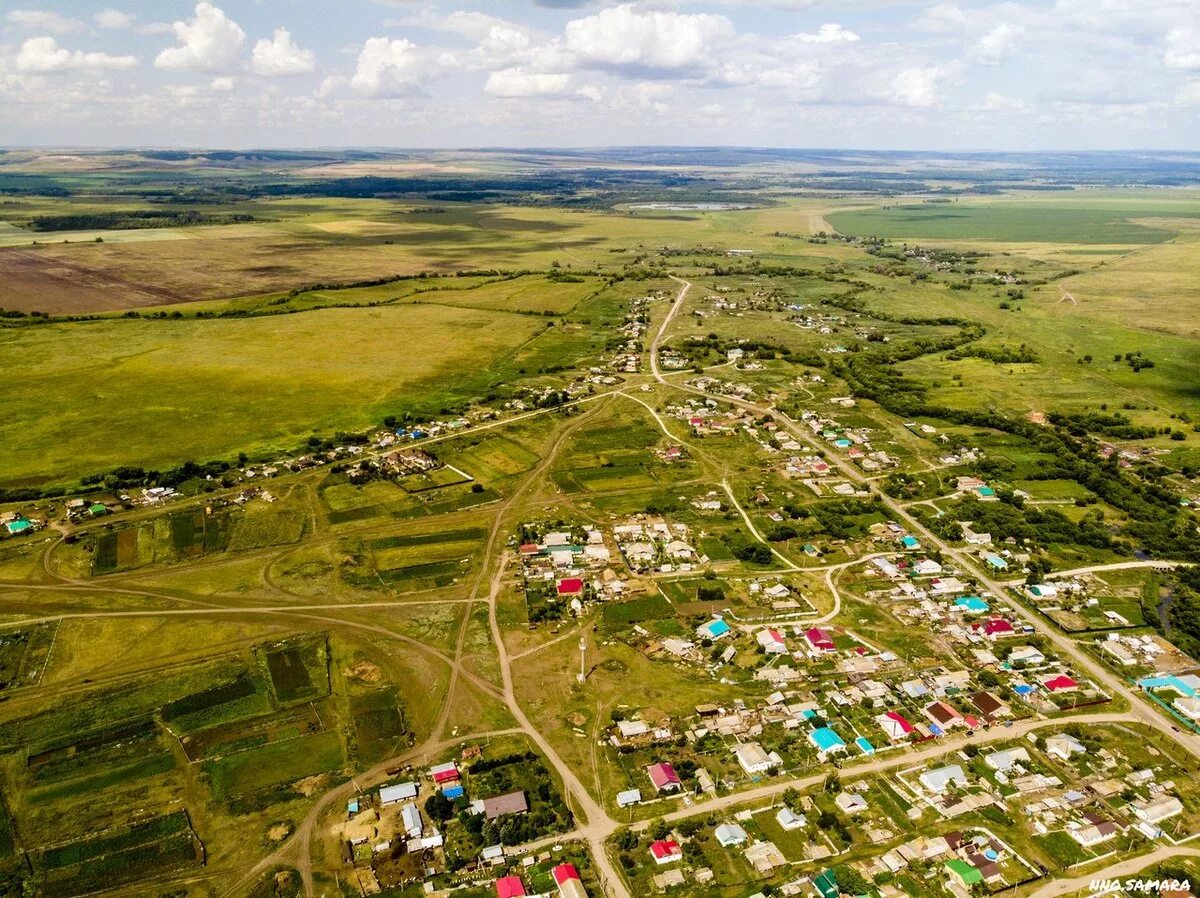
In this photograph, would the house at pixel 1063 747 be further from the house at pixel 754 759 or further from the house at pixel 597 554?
the house at pixel 597 554

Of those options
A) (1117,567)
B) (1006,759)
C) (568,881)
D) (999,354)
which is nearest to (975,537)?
(1117,567)

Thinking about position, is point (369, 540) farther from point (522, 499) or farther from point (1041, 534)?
point (1041, 534)

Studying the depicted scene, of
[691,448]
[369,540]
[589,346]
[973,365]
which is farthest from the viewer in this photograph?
[589,346]

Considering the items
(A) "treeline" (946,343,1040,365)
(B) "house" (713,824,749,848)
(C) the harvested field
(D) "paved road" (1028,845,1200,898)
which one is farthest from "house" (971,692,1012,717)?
(C) the harvested field

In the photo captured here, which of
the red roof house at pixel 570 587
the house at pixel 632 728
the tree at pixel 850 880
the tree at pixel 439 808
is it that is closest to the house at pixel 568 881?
the tree at pixel 439 808

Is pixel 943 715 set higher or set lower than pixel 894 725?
higher

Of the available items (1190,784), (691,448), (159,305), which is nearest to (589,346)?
(691,448)

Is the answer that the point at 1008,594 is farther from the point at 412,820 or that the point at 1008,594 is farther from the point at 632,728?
the point at 412,820
